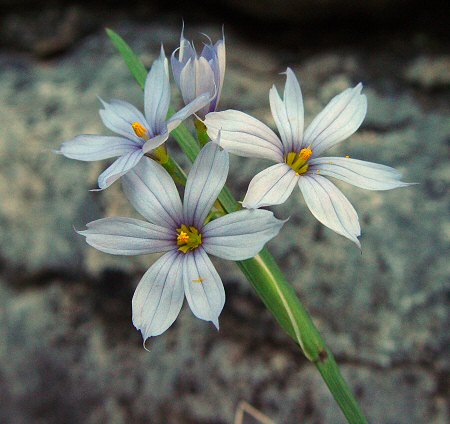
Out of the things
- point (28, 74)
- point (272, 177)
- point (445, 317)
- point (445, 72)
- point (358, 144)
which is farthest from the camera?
point (28, 74)

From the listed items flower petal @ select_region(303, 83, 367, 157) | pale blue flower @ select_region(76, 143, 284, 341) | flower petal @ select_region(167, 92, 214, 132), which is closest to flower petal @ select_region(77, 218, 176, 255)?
pale blue flower @ select_region(76, 143, 284, 341)

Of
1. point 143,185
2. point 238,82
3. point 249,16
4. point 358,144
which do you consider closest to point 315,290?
point 358,144

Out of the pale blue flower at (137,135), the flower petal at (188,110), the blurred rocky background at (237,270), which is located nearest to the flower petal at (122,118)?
the pale blue flower at (137,135)

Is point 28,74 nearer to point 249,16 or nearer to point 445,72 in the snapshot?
point 249,16

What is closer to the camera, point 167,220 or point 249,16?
point 167,220

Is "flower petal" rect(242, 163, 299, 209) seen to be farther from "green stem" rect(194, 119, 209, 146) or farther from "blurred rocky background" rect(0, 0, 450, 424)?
"blurred rocky background" rect(0, 0, 450, 424)

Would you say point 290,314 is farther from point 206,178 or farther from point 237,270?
point 237,270
